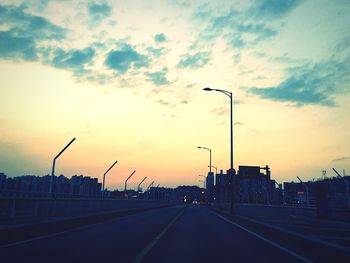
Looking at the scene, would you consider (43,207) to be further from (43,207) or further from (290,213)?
(290,213)

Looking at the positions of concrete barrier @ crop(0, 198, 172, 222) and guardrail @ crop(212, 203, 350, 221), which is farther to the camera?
guardrail @ crop(212, 203, 350, 221)

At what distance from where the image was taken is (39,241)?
12227 mm

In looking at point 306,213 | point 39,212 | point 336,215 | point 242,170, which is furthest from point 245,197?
point 39,212

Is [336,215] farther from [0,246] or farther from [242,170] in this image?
[242,170]

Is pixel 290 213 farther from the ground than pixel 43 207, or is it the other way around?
pixel 43 207

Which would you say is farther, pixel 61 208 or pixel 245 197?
pixel 245 197

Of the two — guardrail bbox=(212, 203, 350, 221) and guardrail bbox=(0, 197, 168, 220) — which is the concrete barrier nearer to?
guardrail bbox=(0, 197, 168, 220)

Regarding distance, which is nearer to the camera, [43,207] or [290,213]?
[43,207]

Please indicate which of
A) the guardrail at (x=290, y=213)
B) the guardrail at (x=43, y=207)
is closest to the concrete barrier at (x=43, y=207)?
the guardrail at (x=43, y=207)

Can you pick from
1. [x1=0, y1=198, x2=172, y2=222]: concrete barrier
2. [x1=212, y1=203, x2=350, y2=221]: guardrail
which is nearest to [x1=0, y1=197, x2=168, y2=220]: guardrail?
[x1=0, y1=198, x2=172, y2=222]: concrete barrier

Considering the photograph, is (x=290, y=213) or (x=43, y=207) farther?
(x=290, y=213)

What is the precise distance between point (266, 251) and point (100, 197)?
33.8 metres

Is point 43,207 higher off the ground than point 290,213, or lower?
higher

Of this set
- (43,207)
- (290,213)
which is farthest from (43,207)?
(290,213)
